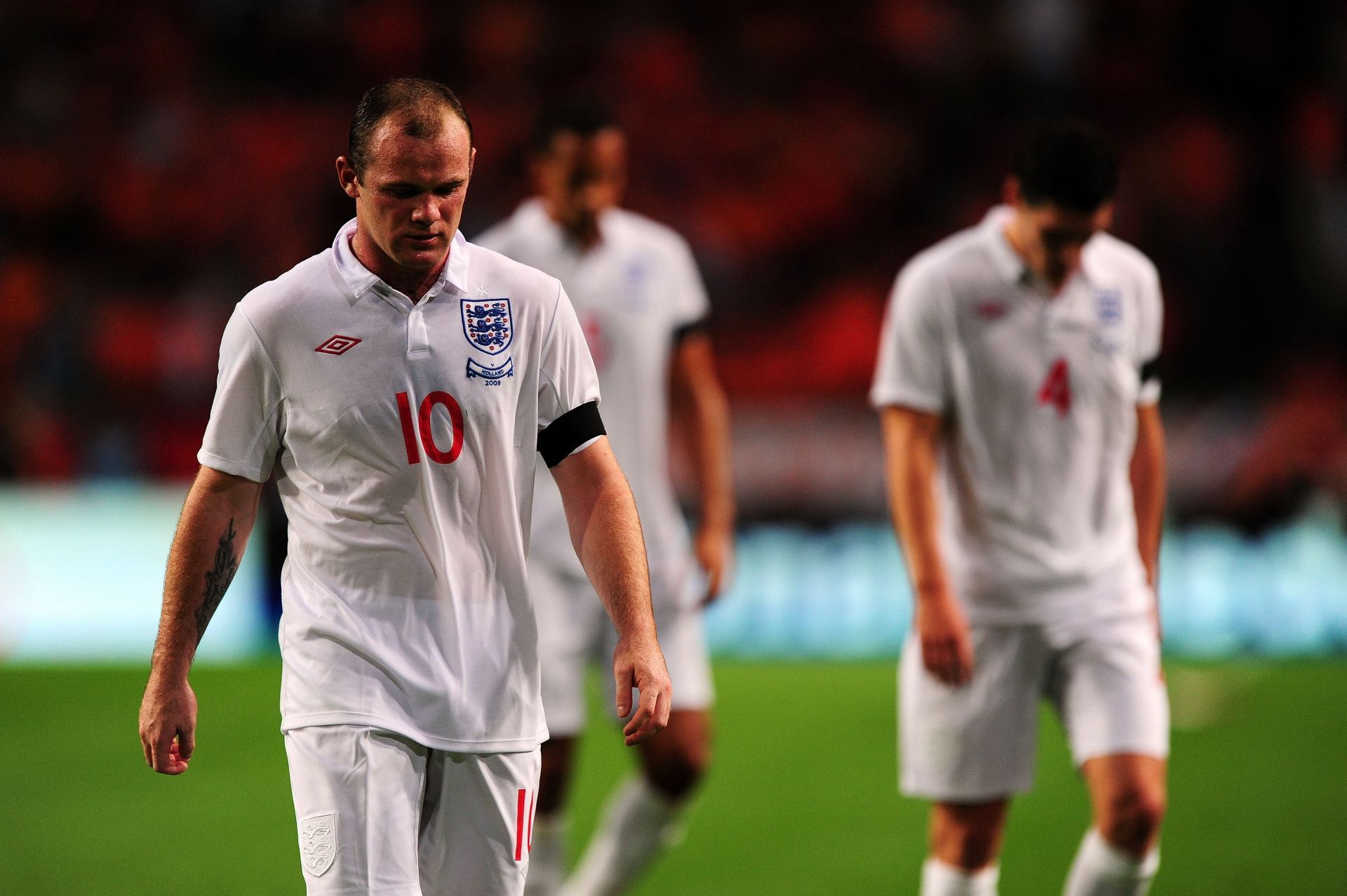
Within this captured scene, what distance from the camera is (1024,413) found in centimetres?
452

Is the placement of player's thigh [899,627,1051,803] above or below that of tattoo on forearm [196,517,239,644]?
below

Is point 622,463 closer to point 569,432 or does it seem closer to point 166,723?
point 569,432

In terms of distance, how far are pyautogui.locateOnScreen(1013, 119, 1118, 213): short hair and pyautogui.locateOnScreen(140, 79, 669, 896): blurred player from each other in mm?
1570

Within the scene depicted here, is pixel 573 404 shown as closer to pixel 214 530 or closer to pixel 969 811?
pixel 214 530

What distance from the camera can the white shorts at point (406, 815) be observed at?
10.2ft

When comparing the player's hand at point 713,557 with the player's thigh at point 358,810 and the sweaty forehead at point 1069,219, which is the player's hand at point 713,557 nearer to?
the sweaty forehead at point 1069,219

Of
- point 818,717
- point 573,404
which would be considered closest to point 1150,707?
point 573,404

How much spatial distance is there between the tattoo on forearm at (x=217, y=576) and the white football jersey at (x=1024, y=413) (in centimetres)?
192

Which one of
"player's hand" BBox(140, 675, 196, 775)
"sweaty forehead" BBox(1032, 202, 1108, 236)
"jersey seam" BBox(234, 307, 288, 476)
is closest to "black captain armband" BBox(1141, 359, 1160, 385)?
"sweaty forehead" BBox(1032, 202, 1108, 236)

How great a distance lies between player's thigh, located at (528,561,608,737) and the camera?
528cm

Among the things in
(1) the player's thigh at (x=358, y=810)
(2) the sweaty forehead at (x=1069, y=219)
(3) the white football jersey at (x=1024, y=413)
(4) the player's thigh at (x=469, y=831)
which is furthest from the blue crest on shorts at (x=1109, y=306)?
(1) the player's thigh at (x=358, y=810)

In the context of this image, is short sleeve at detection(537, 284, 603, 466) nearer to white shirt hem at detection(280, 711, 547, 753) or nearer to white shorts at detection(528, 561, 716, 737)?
white shirt hem at detection(280, 711, 547, 753)

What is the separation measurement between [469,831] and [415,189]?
1214 millimetres

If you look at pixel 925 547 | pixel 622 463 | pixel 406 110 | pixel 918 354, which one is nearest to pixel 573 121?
pixel 622 463
